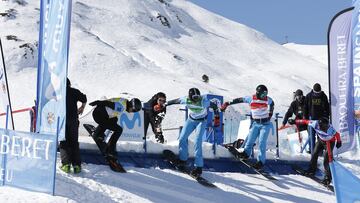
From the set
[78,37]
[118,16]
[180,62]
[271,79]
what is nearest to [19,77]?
[78,37]

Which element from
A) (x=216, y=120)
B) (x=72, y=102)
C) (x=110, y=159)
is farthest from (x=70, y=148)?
(x=216, y=120)

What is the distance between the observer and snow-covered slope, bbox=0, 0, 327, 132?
1572 inches

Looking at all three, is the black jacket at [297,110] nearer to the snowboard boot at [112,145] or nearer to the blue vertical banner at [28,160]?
the snowboard boot at [112,145]

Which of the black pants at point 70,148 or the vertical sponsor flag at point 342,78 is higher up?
the vertical sponsor flag at point 342,78

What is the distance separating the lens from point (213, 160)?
13.1 metres

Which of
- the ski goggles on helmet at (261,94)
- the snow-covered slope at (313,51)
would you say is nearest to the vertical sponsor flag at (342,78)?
the ski goggles on helmet at (261,94)

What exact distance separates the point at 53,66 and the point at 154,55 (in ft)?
150

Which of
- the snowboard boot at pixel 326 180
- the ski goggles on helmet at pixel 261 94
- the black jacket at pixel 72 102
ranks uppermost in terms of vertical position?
the ski goggles on helmet at pixel 261 94

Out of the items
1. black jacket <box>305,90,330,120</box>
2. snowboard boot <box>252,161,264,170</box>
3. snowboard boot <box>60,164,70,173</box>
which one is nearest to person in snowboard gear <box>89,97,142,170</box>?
snowboard boot <box>60,164,70,173</box>

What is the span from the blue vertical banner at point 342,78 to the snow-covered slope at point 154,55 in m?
15.9

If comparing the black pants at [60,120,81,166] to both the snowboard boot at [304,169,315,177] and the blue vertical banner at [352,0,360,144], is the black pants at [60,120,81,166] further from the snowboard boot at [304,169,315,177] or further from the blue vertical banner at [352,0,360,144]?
the blue vertical banner at [352,0,360,144]

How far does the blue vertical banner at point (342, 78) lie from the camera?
1382cm

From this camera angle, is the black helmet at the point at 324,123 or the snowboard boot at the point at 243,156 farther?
the snowboard boot at the point at 243,156

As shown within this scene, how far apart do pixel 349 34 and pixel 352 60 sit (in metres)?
0.71
